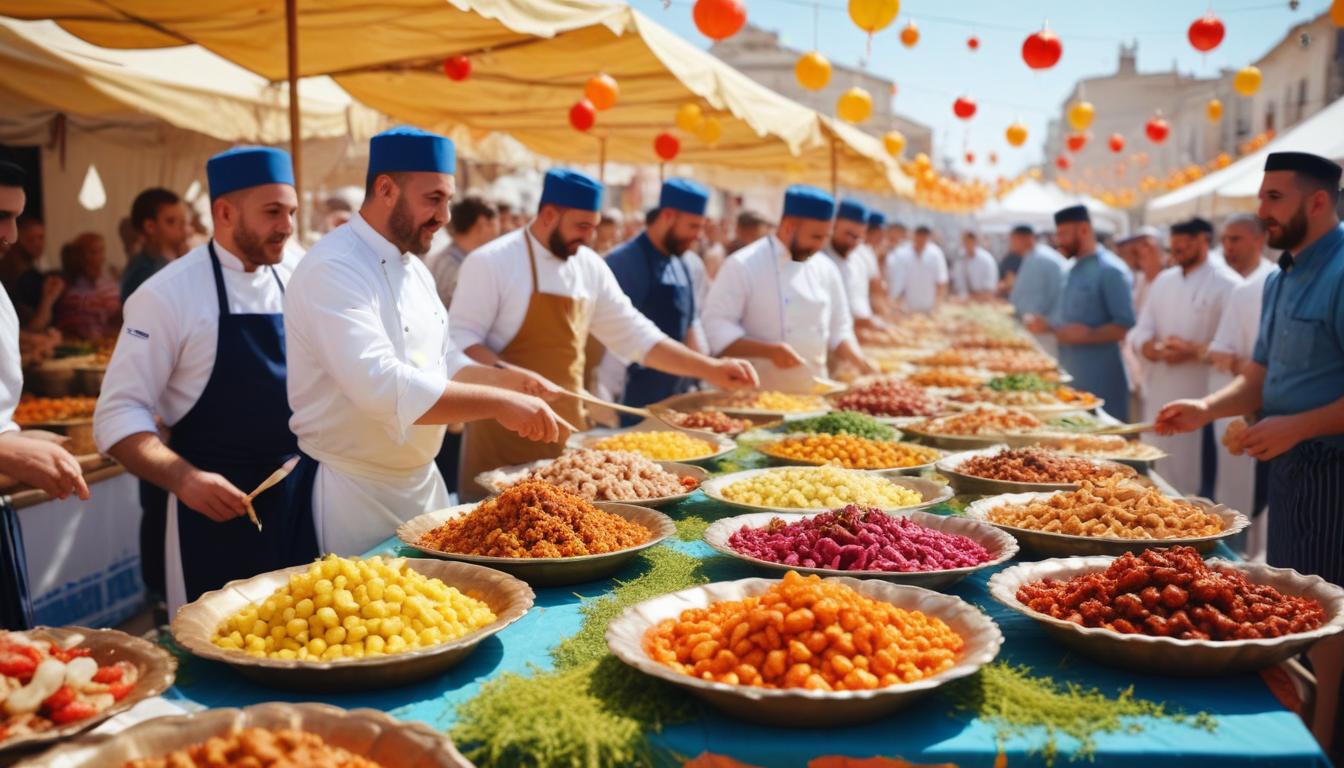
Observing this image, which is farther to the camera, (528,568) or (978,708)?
(528,568)

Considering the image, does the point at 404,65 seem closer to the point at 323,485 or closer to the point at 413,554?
the point at 323,485

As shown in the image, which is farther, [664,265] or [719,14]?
[664,265]

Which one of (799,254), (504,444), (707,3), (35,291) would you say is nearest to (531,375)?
(504,444)

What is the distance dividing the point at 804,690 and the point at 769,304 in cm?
455

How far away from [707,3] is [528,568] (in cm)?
327

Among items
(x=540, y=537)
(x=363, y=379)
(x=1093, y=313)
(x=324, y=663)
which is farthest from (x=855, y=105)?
(x=324, y=663)

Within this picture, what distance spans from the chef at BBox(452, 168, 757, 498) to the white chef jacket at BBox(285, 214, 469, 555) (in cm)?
111

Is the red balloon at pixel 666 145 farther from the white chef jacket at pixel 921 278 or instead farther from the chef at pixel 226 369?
the white chef jacket at pixel 921 278

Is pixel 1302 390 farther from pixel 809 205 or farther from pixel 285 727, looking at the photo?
pixel 285 727

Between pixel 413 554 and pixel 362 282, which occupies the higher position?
pixel 362 282

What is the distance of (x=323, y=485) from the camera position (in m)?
3.00

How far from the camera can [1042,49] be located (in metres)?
5.87

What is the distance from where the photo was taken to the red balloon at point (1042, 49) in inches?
231

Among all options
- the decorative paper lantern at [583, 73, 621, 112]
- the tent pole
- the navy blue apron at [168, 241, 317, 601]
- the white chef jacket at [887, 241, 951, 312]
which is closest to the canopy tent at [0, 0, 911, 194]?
the tent pole
